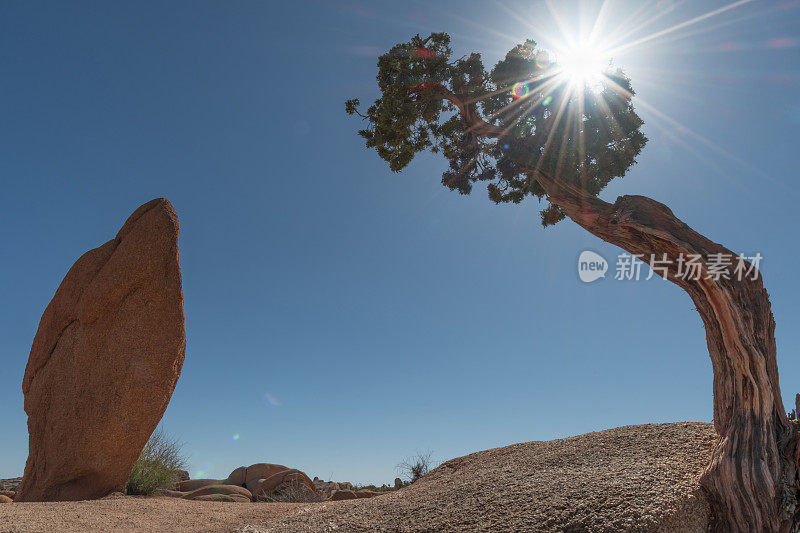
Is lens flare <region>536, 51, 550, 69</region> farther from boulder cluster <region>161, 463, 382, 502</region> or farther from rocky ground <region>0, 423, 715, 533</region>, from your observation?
boulder cluster <region>161, 463, 382, 502</region>

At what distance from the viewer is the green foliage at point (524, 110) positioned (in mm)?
11484

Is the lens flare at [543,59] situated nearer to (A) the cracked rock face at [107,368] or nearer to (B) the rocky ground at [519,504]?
(B) the rocky ground at [519,504]

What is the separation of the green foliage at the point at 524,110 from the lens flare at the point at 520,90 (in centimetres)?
3

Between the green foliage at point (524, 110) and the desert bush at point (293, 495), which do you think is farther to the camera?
the desert bush at point (293, 495)

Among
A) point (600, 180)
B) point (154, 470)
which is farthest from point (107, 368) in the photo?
point (600, 180)

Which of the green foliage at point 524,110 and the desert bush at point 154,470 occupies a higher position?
the green foliage at point 524,110

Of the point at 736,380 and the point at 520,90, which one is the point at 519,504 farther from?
the point at 520,90

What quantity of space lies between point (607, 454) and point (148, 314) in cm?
962

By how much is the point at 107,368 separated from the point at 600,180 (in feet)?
37.5

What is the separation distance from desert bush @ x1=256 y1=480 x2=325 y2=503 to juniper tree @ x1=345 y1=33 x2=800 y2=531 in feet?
30.9

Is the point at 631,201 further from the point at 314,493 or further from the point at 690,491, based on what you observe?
the point at 314,493

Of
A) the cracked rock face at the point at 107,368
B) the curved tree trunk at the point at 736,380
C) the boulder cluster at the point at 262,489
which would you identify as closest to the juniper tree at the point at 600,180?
the curved tree trunk at the point at 736,380

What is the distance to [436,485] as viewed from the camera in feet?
31.6

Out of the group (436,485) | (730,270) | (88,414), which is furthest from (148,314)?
(730,270)
